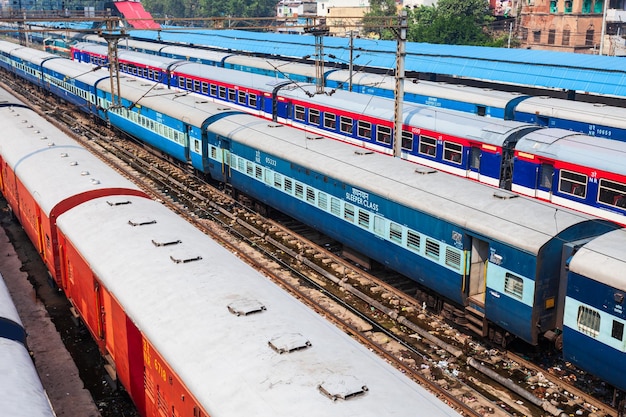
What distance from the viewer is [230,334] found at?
10.1 metres

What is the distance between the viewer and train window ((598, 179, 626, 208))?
63.4ft

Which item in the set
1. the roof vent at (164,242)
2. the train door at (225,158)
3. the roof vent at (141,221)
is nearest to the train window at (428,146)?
the train door at (225,158)

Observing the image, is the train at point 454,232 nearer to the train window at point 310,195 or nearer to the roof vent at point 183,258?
the train window at point 310,195

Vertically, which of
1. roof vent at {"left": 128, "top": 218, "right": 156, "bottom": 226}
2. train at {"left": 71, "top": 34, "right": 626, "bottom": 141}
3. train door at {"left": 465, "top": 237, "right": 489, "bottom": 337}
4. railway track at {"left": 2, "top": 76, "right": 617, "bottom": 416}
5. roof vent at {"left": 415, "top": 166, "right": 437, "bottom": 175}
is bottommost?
railway track at {"left": 2, "top": 76, "right": 617, "bottom": 416}

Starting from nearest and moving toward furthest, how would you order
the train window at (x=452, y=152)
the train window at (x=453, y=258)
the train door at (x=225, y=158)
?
1. the train window at (x=453, y=258)
2. the train window at (x=452, y=152)
3. the train door at (x=225, y=158)

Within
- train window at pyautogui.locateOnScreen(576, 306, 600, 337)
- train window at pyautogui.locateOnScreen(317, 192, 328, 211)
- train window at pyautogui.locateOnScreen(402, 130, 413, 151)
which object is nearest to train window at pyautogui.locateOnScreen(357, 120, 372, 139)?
train window at pyautogui.locateOnScreen(402, 130, 413, 151)

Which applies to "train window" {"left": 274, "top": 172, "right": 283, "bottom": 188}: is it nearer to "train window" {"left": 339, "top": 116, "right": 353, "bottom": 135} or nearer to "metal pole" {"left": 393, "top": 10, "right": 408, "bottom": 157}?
"metal pole" {"left": 393, "top": 10, "right": 408, "bottom": 157}

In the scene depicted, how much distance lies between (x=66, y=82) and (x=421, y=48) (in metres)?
30.7

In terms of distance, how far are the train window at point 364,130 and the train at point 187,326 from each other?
14.0m

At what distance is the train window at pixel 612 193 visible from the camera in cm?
1933

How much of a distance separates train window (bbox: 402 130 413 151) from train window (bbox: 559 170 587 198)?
775 centimetres

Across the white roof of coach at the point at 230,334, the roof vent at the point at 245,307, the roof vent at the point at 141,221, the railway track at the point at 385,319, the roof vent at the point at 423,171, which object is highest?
the roof vent at the point at 423,171

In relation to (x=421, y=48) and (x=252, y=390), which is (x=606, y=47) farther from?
(x=252, y=390)

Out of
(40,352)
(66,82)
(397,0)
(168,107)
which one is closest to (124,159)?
(168,107)
